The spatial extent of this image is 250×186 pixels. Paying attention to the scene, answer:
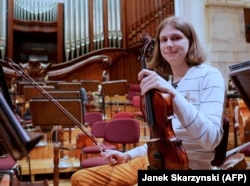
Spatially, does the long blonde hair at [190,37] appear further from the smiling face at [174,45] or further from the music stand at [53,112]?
the music stand at [53,112]

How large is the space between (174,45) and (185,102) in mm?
373

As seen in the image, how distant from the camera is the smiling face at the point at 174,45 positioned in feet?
5.08

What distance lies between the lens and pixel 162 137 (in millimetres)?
1351

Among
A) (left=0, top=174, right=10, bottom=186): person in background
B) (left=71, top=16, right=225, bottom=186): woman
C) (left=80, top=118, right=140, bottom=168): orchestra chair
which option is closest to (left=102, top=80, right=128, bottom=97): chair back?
(left=80, top=118, right=140, bottom=168): orchestra chair

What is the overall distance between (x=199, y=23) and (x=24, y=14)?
5.18 m

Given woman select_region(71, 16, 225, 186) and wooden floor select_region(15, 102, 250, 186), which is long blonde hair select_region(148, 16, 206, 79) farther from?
wooden floor select_region(15, 102, 250, 186)

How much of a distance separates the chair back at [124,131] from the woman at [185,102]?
4.72 ft

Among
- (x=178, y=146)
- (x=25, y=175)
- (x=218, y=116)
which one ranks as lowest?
(x=25, y=175)

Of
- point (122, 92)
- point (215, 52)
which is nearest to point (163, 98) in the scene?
point (122, 92)

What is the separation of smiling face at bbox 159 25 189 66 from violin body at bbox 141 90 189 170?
28 centimetres

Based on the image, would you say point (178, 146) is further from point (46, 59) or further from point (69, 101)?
point (46, 59)

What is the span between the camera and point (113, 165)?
5.18 ft

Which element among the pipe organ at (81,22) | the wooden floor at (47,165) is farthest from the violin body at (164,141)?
the pipe organ at (81,22)

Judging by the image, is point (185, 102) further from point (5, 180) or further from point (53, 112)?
point (53, 112)
